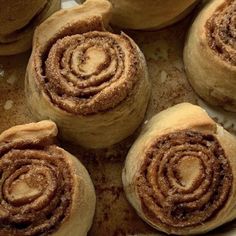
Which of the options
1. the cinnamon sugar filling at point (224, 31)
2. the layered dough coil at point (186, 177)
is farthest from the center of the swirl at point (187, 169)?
the cinnamon sugar filling at point (224, 31)

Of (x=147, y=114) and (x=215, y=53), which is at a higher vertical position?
(x=215, y=53)

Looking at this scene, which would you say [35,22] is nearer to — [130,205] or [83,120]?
[83,120]

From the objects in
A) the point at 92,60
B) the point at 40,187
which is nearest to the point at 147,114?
the point at 92,60

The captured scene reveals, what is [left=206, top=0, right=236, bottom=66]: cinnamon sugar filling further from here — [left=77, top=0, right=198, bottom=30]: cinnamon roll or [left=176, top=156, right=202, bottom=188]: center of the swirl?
[left=176, top=156, right=202, bottom=188]: center of the swirl

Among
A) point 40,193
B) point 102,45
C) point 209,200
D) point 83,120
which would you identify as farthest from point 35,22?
point 209,200

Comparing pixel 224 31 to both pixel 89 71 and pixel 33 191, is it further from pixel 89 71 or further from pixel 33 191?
pixel 33 191

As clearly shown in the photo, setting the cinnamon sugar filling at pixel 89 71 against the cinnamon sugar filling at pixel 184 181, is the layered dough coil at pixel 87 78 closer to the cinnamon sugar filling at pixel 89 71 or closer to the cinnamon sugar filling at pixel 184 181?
the cinnamon sugar filling at pixel 89 71

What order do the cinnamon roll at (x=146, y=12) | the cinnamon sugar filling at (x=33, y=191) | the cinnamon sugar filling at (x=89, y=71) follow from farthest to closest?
the cinnamon roll at (x=146, y=12), the cinnamon sugar filling at (x=89, y=71), the cinnamon sugar filling at (x=33, y=191)
